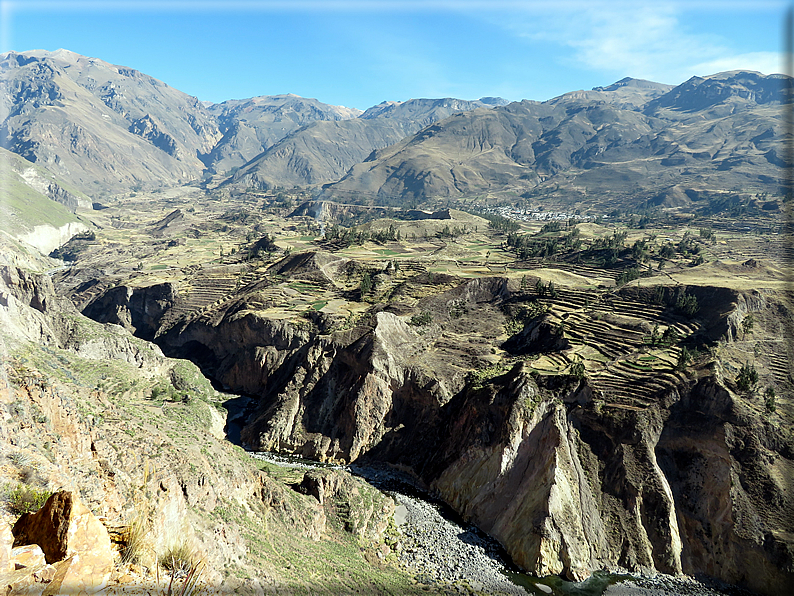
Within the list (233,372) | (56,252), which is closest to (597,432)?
(233,372)

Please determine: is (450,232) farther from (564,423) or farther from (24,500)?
(24,500)

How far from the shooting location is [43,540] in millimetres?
10055

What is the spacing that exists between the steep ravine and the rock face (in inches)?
1317

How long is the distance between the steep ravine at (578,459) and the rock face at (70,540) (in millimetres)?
33463

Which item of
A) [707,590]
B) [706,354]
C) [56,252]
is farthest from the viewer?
[56,252]

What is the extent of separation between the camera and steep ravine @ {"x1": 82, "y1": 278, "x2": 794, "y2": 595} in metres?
34.6

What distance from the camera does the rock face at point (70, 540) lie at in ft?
30.5

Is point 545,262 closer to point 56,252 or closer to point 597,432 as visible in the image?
point 597,432

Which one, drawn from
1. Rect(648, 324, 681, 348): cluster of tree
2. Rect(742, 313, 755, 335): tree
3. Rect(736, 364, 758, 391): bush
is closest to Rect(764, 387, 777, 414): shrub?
Rect(736, 364, 758, 391): bush

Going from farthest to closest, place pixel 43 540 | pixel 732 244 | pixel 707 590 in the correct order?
pixel 732 244, pixel 707 590, pixel 43 540

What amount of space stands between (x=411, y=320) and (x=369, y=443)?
71.7 ft

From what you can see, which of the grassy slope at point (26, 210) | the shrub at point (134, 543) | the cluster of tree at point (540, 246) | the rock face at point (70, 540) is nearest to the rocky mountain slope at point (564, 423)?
the shrub at point (134, 543)

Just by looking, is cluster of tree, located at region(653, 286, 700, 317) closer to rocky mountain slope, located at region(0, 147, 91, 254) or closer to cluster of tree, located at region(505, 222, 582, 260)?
cluster of tree, located at region(505, 222, 582, 260)

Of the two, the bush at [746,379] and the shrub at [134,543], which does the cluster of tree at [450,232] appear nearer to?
the bush at [746,379]
